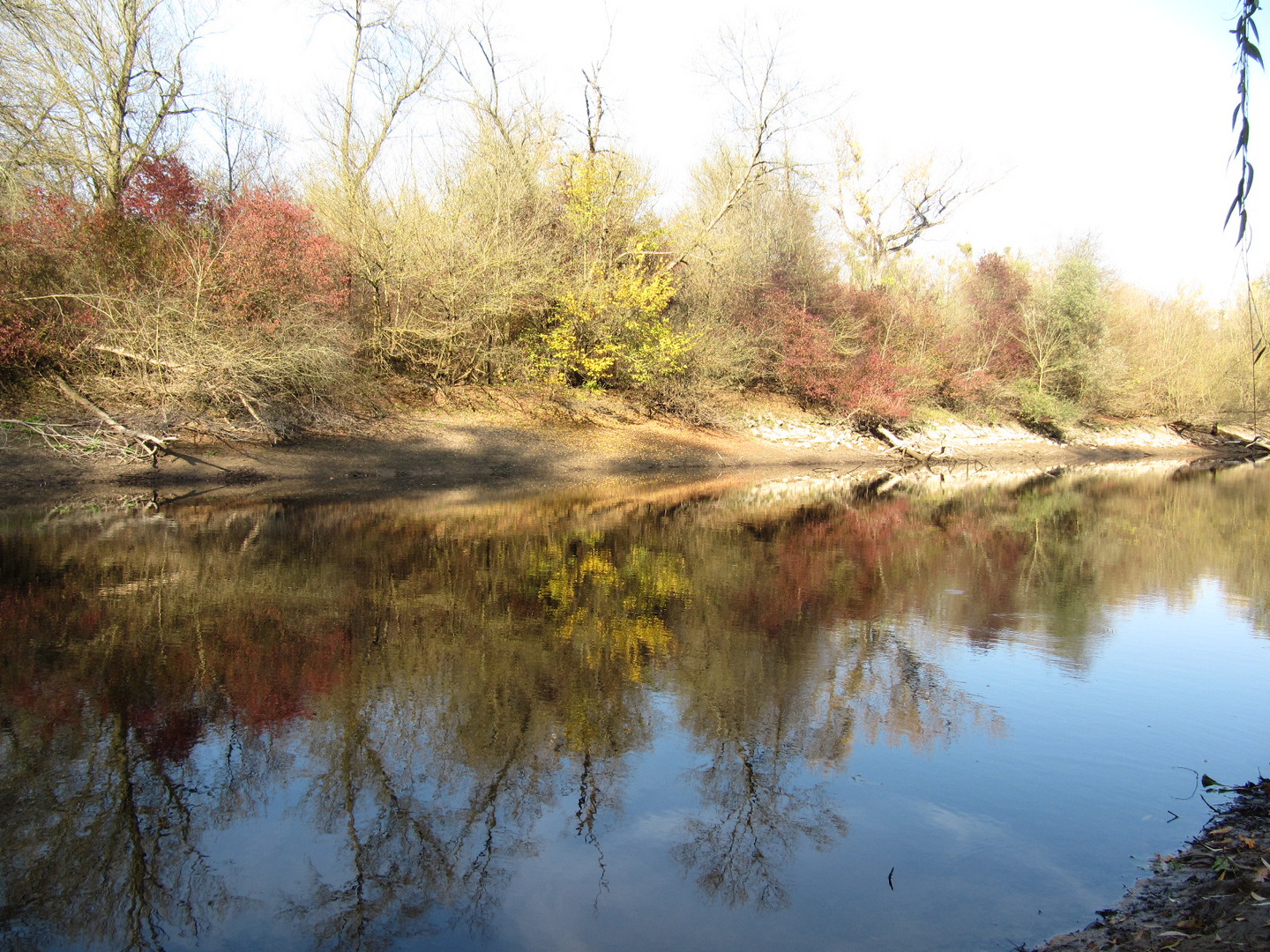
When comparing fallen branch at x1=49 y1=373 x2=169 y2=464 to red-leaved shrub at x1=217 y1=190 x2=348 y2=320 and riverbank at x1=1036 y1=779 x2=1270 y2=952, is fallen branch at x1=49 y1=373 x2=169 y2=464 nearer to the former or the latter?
red-leaved shrub at x1=217 y1=190 x2=348 y2=320

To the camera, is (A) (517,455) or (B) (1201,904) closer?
(B) (1201,904)

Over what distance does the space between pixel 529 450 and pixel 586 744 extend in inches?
769

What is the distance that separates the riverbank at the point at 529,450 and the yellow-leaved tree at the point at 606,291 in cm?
173

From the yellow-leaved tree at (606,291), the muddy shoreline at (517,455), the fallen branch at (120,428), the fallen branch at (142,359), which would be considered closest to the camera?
the muddy shoreline at (517,455)

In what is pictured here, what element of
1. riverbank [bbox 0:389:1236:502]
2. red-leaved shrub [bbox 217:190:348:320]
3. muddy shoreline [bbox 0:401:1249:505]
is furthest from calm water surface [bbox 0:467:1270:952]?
red-leaved shrub [bbox 217:190:348:320]

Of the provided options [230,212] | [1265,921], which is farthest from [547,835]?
[230,212]

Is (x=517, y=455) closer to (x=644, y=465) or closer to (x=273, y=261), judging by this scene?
(x=644, y=465)

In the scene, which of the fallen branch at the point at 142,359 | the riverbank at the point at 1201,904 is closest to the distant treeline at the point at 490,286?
the fallen branch at the point at 142,359

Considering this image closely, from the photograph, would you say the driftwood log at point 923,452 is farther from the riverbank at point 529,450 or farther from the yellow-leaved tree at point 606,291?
the yellow-leaved tree at point 606,291

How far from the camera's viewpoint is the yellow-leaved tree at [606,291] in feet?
90.4

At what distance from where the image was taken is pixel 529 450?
25.0m

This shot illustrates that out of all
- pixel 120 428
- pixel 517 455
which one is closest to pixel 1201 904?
pixel 120 428

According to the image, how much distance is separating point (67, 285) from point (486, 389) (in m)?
11.8

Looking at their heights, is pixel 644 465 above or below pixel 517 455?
below
